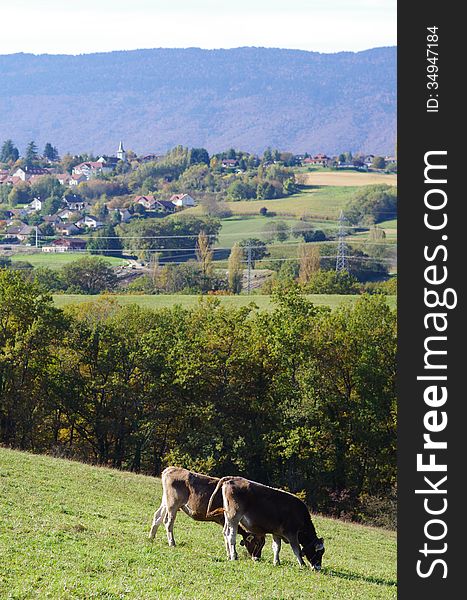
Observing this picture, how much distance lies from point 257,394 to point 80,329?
391 inches

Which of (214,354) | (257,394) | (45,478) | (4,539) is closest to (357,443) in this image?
(257,394)

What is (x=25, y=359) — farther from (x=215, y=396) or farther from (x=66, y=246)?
(x=66, y=246)

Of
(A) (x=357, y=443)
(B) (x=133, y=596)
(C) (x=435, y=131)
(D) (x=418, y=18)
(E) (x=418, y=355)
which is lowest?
(A) (x=357, y=443)

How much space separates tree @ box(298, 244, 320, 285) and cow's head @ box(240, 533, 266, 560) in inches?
4058

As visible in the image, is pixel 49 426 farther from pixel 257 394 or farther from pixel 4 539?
pixel 4 539

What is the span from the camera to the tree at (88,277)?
4590 inches

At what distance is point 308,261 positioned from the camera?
131 meters

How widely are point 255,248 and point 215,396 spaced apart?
4106 inches

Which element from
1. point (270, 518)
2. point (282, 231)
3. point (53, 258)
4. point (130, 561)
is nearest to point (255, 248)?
point (282, 231)

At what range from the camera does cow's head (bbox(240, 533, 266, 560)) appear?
17.1 metres

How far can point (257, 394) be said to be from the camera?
45.6 m

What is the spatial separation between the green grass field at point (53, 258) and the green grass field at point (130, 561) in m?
118

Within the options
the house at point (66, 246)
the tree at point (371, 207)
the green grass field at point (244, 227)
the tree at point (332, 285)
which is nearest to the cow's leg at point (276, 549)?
the tree at point (332, 285)

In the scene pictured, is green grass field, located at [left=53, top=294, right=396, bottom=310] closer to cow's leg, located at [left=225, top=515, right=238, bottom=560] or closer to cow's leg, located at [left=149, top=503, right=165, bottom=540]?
cow's leg, located at [left=149, top=503, right=165, bottom=540]
